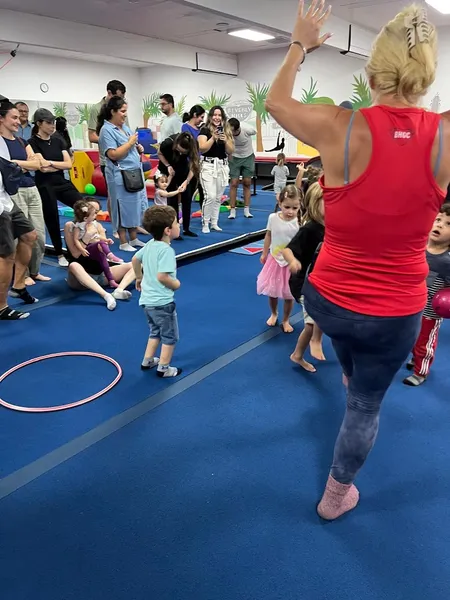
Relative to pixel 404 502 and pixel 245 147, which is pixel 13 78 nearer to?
pixel 245 147

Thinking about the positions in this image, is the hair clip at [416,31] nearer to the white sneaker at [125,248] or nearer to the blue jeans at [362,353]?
the blue jeans at [362,353]

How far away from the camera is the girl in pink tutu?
331 cm

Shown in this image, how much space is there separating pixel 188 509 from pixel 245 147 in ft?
21.5

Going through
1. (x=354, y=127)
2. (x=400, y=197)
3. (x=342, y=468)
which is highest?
(x=354, y=127)

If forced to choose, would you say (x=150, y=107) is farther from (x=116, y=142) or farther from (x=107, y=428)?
(x=107, y=428)

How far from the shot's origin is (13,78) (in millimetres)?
13461

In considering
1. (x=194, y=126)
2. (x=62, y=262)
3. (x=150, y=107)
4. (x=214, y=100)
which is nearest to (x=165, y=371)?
(x=62, y=262)

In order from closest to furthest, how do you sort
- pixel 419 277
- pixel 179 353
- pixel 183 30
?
pixel 419 277 → pixel 179 353 → pixel 183 30

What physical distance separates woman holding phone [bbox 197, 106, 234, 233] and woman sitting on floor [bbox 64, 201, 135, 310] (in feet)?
7.84

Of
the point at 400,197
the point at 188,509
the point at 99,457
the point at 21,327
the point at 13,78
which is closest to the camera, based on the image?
the point at 400,197

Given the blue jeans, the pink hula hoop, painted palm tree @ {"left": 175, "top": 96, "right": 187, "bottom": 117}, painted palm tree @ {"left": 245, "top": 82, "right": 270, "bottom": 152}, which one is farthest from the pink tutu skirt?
painted palm tree @ {"left": 175, "top": 96, "right": 187, "bottom": 117}

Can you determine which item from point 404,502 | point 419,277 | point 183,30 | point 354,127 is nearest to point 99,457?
point 404,502

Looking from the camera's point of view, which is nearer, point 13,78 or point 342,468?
point 342,468

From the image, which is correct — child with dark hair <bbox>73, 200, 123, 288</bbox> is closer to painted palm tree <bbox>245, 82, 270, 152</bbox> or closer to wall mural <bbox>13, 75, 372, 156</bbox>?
wall mural <bbox>13, 75, 372, 156</bbox>
